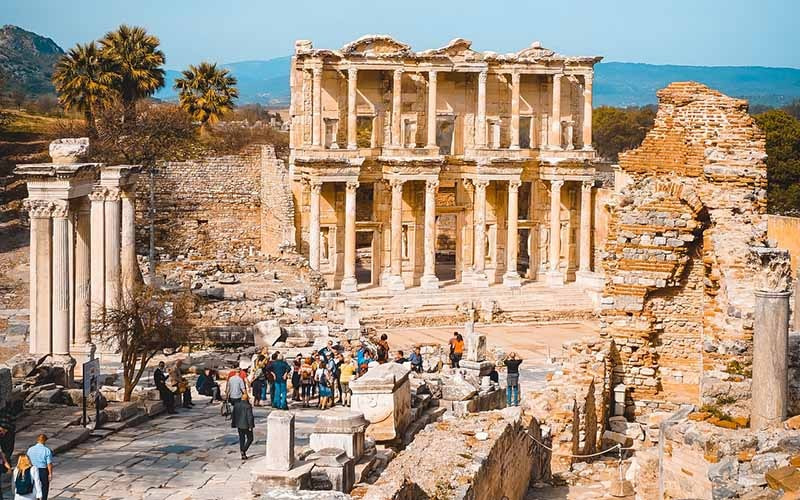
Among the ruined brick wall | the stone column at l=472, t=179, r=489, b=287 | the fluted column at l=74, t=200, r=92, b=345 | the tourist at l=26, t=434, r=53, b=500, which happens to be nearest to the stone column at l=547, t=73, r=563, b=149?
the stone column at l=472, t=179, r=489, b=287

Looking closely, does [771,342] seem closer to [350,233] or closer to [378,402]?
[378,402]

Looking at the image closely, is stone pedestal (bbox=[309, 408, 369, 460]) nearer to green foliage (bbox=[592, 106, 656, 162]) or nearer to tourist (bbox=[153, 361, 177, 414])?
tourist (bbox=[153, 361, 177, 414])

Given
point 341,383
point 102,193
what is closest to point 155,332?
point 341,383

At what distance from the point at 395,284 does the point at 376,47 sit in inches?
372

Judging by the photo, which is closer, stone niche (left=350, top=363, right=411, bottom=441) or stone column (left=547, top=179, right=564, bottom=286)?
stone niche (left=350, top=363, right=411, bottom=441)

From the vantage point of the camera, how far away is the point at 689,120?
71.1 ft

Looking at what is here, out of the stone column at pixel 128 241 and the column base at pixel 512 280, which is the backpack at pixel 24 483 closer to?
the stone column at pixel 128 241

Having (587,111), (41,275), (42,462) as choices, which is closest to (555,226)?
(587,111)

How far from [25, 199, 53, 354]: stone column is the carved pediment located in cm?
2509

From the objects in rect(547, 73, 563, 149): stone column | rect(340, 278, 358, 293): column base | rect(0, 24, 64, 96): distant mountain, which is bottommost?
rect(340, 278, 358, 293): column base

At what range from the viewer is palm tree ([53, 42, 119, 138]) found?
185 ft

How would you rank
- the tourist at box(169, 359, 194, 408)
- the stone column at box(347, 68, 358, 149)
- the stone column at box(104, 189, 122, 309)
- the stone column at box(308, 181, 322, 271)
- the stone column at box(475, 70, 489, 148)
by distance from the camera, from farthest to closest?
the stone column at box(475, 70, 489, 148) < the stone column at box(347, 68, 358, 149) < the stone column at box(308, 181, 322, 271) < the stone column at box(104, 189, 122, 309) < the tourist at box(169, 359, 194, 408)

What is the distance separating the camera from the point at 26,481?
16.2 meters

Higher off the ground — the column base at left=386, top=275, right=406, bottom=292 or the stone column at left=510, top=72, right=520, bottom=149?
the stone column at left=510, top=72, right=520, bottom=149
